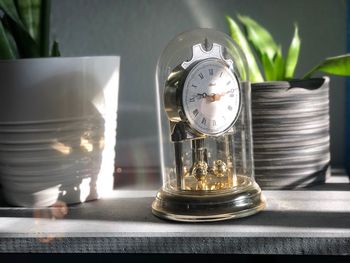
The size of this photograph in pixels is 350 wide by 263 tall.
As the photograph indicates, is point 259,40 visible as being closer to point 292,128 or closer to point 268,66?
point 268,66

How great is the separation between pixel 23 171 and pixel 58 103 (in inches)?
3.8

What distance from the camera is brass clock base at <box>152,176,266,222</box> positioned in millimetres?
639

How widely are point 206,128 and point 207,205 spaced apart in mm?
89

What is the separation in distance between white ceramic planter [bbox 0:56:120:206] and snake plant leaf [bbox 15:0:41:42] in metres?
0.08

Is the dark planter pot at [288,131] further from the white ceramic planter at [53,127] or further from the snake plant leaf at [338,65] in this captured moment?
the white ceramic planter at [53,127]

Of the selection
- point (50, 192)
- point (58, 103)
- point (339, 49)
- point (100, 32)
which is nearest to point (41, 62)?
point (58, 103)

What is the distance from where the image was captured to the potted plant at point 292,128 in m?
0.75

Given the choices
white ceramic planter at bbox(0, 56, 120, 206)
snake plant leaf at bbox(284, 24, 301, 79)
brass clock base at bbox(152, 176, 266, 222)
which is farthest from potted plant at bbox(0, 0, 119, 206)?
snake plant leaf at bbox(284, 24, 301, 79)

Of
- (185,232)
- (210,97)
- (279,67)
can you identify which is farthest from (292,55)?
(185,232)

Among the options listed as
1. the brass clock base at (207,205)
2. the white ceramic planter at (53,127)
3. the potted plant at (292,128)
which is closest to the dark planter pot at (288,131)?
the potted plant at (292,128)

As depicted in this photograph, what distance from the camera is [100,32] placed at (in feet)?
3.16

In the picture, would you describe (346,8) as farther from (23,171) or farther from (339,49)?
(23,171)

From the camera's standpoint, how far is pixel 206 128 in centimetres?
66

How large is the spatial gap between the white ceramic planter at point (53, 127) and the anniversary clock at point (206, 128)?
0.09 meters
